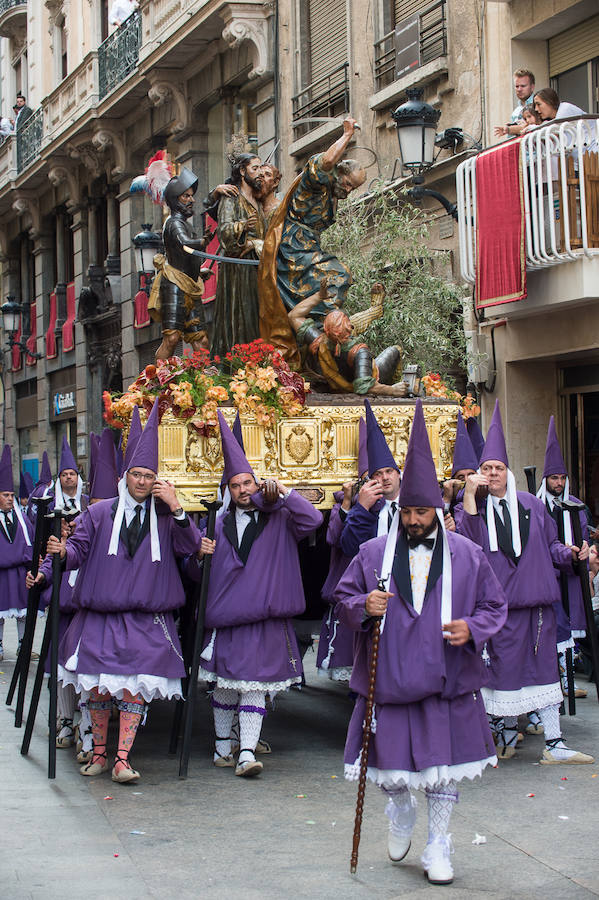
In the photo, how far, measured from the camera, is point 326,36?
18.9 metres

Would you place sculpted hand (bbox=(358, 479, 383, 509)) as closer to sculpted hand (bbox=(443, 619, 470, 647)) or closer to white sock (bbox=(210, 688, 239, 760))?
white sock (bbox=(210, 688, 239, 760))

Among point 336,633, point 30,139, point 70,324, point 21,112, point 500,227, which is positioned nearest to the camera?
point 336,633

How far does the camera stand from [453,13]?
49.7ft

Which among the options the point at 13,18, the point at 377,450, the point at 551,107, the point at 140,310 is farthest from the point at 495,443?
the point at 13,18

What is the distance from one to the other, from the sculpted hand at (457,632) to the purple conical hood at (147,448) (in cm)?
265

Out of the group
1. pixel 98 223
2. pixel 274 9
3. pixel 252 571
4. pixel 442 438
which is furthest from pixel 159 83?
pixel 252 571

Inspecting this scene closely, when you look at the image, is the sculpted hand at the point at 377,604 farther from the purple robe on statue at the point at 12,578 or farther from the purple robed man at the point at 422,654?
the purple robe on statue at the point at 12,578

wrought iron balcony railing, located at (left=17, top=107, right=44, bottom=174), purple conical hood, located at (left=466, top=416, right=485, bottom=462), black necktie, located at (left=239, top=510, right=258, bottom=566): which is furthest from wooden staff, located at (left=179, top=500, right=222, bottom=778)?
wrought iron balcony railing, located at (left=17, top=107, right=44, bottom=174)

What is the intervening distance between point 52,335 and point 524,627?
24.5 metres

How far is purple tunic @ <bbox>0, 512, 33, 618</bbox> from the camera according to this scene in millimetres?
12297

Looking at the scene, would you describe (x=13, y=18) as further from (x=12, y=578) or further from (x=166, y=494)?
(x=166, y=494)

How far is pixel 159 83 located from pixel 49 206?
10.1 meters

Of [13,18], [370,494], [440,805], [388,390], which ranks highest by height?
Result: [13,18]

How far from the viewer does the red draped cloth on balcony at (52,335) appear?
3056 cm
